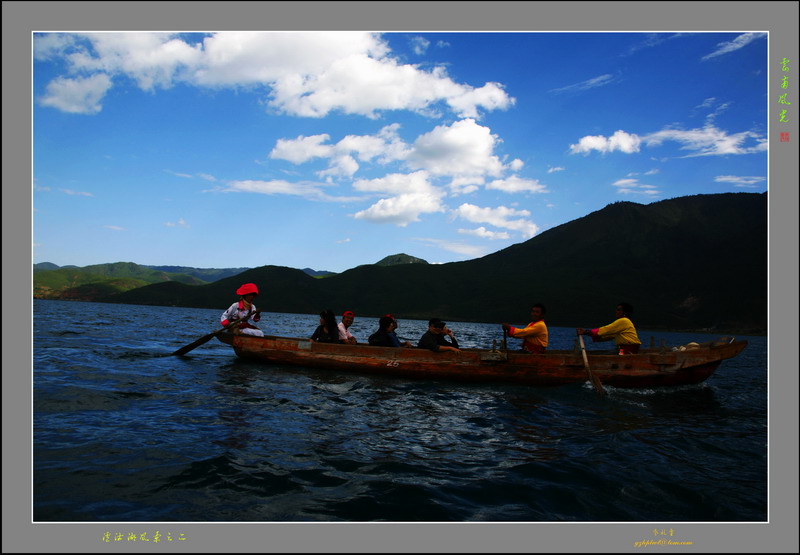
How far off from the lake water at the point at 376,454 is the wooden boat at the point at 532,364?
880 millimetres

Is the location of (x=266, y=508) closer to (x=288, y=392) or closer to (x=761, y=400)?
(x=288, y=392)

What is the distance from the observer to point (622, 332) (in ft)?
50.1

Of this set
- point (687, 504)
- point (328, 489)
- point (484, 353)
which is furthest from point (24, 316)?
point (484, 353)

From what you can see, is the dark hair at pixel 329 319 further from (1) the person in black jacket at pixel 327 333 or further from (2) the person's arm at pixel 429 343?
(2) the person's arm at pixel 429 343

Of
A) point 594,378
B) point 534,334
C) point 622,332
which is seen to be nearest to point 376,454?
point 534,334

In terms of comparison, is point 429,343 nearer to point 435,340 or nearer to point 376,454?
point 435,340

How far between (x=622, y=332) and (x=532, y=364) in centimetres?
330

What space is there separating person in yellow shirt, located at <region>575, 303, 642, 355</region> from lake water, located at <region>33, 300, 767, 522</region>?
5.76 feet

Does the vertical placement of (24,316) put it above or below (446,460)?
above

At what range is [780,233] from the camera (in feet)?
21.1

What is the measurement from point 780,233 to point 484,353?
1000 centimetres

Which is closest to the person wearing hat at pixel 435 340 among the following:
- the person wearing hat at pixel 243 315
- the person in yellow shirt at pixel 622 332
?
the person in yellow shirt at pixel 622 332

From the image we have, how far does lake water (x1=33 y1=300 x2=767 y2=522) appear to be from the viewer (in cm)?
604

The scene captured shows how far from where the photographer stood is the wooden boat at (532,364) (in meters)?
14.8
